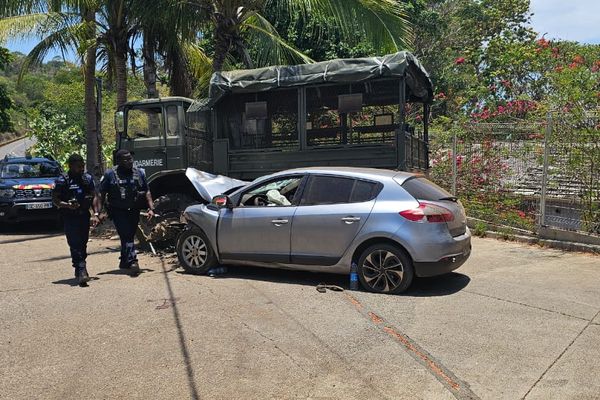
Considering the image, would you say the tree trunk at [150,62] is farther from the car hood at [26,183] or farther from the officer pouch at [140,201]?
the officer pouch at [140,201]

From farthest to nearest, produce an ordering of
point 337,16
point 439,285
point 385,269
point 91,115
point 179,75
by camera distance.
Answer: point 179,75, point 91,115, point 337,16, point 439,285, point 385,269

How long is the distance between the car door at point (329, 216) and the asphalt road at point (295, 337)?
1.58ft

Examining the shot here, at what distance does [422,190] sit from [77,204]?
4.28 meters

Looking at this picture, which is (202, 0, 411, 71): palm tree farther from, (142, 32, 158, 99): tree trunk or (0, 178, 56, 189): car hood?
(0, 178, 56, 189): car hood

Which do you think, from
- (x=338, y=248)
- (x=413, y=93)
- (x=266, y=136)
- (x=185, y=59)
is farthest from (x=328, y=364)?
(x=185, y=59)

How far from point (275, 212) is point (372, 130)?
314 centimetres

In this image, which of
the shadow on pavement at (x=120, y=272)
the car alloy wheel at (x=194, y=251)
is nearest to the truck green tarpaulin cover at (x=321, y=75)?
the car alloy wheel at (x=194, y=251)

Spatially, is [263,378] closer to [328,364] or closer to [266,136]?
[328,364]

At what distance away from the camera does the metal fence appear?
920 centimetres

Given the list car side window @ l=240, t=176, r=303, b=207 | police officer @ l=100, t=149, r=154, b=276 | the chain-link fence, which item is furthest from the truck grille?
the chain-link fence

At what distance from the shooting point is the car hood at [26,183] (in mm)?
12672

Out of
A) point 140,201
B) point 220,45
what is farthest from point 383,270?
point 220,45

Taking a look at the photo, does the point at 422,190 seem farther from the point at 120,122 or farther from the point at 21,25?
the point at 21,25

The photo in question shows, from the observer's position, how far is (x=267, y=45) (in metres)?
13.6
